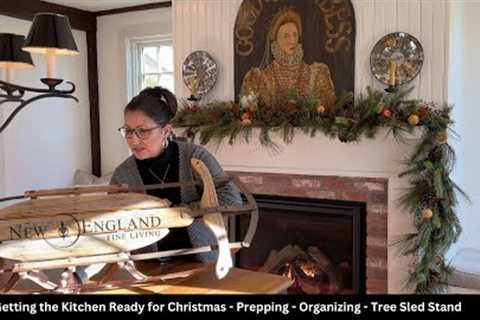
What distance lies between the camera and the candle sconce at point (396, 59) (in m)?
2.52

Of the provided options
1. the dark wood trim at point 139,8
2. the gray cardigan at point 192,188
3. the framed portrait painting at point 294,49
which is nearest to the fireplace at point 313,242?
the framed portrait painting at point 294,49

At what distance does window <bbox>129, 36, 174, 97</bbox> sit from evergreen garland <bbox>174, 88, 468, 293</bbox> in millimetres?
1868

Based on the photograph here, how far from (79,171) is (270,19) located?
2.46 metres

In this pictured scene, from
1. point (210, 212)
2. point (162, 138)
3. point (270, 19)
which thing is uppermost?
point (270, 19)

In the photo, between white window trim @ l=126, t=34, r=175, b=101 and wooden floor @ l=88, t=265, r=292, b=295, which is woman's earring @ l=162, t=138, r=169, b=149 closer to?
wooden floor @ l=88, t=265, r=292, b=295

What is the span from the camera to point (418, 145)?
247cm

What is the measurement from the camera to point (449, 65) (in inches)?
97.6

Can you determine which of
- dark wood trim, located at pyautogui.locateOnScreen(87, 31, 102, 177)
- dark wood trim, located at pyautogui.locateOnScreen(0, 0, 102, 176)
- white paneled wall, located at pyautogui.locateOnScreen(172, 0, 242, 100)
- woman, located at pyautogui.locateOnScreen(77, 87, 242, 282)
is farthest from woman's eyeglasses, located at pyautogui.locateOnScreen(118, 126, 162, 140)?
dark wood trim, located at pyautogui.locateOnScreen(87, 31, 102, 177)

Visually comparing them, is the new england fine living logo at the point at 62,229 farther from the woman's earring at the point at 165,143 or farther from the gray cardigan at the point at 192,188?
the woman's earring at the point at 165,143

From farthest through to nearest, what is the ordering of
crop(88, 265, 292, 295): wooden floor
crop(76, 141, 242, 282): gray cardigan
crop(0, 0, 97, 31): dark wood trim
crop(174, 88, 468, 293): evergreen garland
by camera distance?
crop(0, 0, 97, 31): dark wood trim < crop(174, 88, 468, 293): evergreen garland < crop(76, 141, 242, 282): gray cardigan < crop(88, 265, 292, 295): wooden floor

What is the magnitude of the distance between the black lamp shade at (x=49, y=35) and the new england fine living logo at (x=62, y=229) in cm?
92

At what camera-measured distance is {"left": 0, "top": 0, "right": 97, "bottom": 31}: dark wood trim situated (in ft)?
12.1
